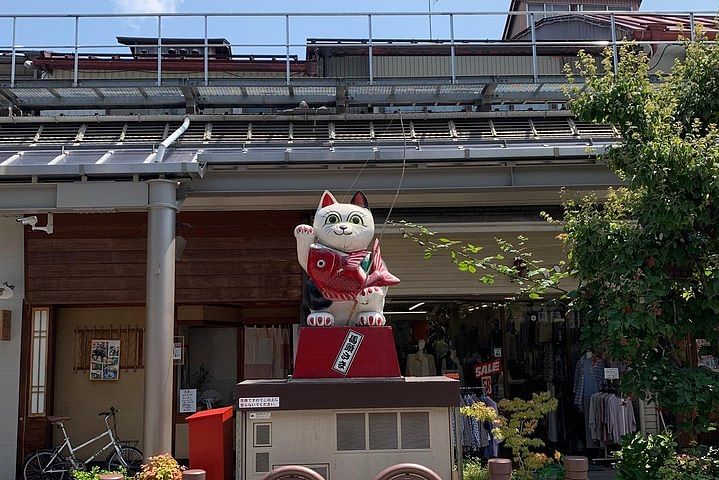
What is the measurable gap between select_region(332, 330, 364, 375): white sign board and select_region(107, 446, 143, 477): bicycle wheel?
492cm

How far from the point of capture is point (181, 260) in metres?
11.1

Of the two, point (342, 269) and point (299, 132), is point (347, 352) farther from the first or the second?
point (299, 132)

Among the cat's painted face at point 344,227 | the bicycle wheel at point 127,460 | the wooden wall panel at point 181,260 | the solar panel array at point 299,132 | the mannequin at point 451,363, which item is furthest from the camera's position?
the mannequin at point 451,363

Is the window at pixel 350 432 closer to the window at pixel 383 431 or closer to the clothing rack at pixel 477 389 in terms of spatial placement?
the window at pixel 383 431

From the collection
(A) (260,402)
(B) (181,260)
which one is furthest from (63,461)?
(A) (260,402)

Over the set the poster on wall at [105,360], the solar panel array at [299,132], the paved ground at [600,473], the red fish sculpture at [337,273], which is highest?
the solar panel array at [299,132]

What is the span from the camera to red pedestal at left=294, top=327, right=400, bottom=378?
23.2ft

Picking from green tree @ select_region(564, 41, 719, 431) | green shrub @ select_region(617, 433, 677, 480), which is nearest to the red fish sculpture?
green tree @ select_region(564, 41, 719, 431)

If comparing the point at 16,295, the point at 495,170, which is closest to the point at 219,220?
the point at 16,295

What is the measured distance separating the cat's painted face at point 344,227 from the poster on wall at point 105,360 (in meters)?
5.79

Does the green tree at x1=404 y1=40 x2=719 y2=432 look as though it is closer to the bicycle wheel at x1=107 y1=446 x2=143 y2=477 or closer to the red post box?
the red post box

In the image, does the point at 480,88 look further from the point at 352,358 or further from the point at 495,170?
the point at 352,358

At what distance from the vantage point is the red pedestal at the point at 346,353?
708 centimetres

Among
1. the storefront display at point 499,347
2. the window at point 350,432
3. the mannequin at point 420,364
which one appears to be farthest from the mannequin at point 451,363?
the window at point 350,432
